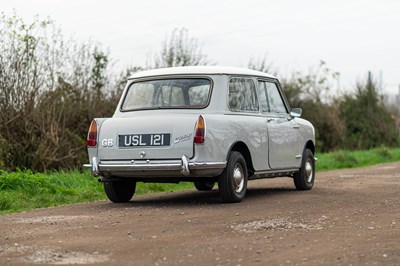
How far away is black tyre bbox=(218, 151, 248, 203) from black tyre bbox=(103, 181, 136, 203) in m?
1.61

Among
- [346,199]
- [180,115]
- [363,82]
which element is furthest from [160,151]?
[363,82]

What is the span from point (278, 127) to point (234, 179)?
1768 mm

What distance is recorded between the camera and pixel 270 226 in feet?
28.2

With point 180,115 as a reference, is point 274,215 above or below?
below

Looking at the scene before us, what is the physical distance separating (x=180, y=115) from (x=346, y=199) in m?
2.75

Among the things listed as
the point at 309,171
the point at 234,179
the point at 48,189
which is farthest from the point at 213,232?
the point at 309,171

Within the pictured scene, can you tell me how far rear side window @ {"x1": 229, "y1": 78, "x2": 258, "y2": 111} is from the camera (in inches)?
466

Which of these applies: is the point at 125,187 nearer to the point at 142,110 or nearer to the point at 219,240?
the point at 142,110

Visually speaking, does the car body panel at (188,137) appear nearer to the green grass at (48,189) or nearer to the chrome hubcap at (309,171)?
the green grass at (48,189)

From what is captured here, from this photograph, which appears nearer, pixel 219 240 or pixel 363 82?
pixel 219 240

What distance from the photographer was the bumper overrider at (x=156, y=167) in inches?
418

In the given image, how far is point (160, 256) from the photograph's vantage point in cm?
681

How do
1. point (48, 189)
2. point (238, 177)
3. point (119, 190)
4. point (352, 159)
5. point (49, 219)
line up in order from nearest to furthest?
point (49, 219) → point (238, 177) → point (119, 190) → point (48, 189) → point (352, 159)

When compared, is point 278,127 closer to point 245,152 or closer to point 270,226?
point 245,152
